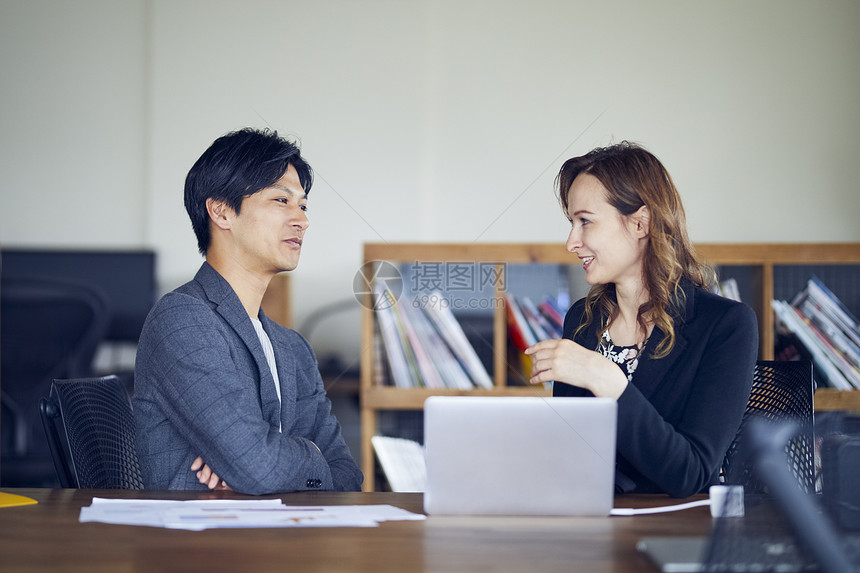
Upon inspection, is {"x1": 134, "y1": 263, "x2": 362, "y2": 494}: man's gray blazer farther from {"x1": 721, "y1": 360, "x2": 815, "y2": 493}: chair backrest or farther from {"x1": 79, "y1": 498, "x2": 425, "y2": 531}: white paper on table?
{"x1": 721, "y1": 360, "x2": 815, "y2": 493}: chair backrest

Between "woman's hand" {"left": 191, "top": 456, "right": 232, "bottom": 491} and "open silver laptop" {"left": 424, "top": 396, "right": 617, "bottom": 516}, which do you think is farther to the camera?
"woman's hand" {"left": 191, "top": 456, "right": 232, "bottom": 491}

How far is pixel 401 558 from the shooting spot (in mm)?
914

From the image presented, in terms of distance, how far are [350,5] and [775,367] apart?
230cm

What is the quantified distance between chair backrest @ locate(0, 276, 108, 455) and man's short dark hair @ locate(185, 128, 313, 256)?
1.29 metres

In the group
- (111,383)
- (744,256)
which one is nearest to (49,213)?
(111,383)

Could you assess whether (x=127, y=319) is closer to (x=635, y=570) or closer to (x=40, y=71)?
(x=40, y=71)

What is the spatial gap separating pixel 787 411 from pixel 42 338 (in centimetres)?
252

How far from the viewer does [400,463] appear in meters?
2.54

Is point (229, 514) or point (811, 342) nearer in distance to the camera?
point (229, 514)

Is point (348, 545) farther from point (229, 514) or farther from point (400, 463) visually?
point (400, 463)

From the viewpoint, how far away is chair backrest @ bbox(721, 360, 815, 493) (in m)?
1.57

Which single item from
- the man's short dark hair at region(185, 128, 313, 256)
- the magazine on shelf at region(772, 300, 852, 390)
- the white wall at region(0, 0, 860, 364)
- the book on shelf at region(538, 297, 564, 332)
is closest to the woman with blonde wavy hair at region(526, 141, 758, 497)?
the man's short dark hair at region(185, 128, 313, 256)

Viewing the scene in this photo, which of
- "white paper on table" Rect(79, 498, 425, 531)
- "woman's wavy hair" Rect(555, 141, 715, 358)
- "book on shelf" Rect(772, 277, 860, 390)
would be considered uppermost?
"woman's wavy hair" Rect(555, 141, 715, 358)

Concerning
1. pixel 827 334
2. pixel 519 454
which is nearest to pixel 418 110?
pixel 827 334
